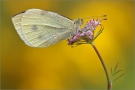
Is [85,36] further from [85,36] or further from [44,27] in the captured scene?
[44,27]

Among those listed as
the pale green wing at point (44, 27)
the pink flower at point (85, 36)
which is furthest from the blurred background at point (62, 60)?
the pink flower at point (85, 36)

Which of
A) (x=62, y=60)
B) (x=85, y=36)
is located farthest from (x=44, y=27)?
(x=62, y=60)

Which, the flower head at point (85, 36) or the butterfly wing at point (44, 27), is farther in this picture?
the butterfly wing at point (44, 27)

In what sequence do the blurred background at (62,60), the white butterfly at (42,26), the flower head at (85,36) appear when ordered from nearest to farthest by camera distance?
1. the flower head at (85,36)
2. the white butterfly at (42,26)
3. the blurred background at (62,60)

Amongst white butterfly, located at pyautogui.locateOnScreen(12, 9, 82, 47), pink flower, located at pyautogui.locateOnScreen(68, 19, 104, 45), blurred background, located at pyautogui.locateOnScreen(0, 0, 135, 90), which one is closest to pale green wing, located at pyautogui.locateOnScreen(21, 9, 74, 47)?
white butterfly, located at pyautogui.locateOnScreen(12, 9, 82, 47)

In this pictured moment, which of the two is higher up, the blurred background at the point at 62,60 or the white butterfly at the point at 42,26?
the white butterfly at the point at 42,26

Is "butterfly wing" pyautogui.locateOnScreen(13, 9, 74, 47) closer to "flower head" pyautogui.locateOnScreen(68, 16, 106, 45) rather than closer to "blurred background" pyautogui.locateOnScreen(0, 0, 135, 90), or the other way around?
"flower head" pyautogui.locateOnScreen(68, 16, 106, 45)

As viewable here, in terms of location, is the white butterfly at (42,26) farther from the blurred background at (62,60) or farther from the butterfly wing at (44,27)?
the blurred background at (62,60)

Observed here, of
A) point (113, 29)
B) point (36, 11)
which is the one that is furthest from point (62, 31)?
point (113, 29)
